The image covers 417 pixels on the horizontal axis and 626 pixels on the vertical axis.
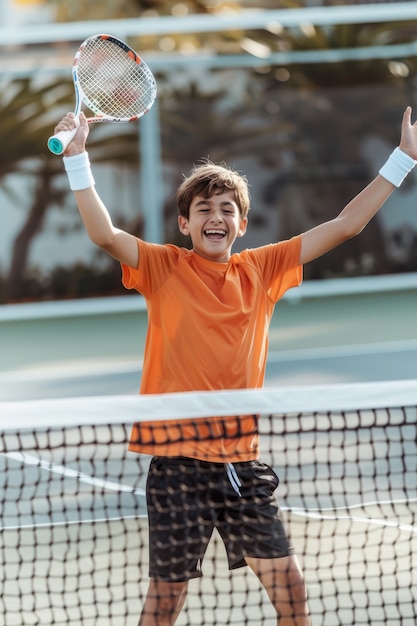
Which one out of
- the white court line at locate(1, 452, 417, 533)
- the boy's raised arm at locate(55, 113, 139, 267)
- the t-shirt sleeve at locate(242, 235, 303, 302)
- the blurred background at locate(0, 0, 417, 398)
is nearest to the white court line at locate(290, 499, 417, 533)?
the white court line at locate(1, 452, 417, 533)

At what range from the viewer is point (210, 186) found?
3.25m

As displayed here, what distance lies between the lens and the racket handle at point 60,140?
10.0 ft

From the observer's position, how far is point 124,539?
4.75 metres

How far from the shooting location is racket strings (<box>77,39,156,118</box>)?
12.2 ft

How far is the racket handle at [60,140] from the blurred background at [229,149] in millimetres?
9100

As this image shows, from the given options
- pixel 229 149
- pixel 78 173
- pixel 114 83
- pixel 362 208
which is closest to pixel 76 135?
pixel 78 173

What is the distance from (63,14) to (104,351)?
19.0 feet

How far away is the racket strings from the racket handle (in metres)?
0.56

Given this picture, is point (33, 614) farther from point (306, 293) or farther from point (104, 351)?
point (306, 293)

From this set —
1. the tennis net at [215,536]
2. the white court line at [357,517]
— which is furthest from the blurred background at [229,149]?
the white court line at [357,517]

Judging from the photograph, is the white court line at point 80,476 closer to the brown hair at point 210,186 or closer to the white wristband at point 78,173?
the brown hair at point 210,186

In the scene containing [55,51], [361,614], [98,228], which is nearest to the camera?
[98,228]

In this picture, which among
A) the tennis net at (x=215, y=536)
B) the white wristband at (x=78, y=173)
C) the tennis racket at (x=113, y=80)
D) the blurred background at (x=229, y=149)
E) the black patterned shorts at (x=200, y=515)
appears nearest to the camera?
the black patterned shorts at (x=200, y=515)

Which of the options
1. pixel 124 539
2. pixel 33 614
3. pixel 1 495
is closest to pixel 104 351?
pixel 1 495
